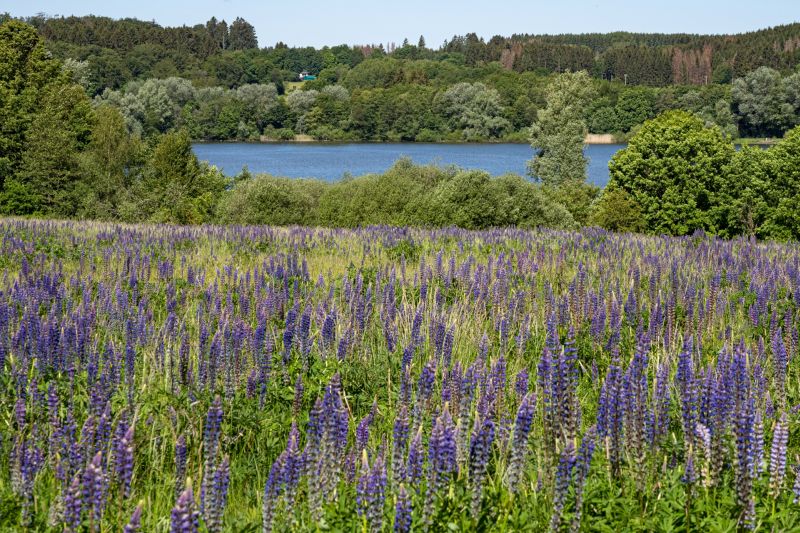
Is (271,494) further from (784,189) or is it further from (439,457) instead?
(784,189)

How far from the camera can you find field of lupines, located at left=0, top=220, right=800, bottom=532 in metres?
3.00

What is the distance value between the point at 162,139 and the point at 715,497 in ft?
213

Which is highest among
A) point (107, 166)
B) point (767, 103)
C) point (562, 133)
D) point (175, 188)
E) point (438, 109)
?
point (767, 103)

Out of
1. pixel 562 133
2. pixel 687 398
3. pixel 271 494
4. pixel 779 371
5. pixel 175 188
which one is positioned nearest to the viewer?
pixel 271 494

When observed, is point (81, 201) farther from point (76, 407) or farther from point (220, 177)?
point (76, 407)

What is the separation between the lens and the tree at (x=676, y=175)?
1645 inches

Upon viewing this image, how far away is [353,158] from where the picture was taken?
11906 centimetres

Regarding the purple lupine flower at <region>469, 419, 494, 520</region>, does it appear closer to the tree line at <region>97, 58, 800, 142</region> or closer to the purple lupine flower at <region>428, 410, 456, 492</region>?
the purple lupine flower at <region>428, 410, 456, 492</region>

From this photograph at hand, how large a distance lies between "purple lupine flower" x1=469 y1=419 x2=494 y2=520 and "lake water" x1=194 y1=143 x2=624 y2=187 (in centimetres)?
7730

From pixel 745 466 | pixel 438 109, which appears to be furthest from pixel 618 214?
pixel 438 109

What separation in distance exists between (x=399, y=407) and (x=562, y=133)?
239 ft

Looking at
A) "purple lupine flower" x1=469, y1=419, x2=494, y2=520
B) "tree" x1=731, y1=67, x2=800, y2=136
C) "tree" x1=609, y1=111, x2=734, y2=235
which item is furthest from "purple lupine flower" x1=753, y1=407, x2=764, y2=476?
"tree" x1=731, y1=67, x2=800, y2=136

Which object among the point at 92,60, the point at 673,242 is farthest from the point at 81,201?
the point at 92,60

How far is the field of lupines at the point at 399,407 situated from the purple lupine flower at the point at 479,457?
1cm
